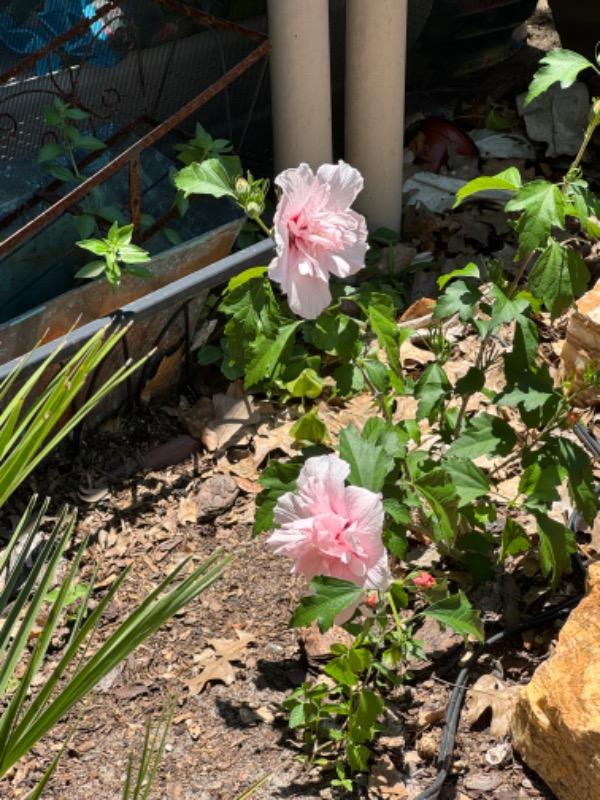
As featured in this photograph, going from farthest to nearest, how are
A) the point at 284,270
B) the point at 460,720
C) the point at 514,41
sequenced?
the point at 514,41 < the point at 460,720 < the point at 284,270

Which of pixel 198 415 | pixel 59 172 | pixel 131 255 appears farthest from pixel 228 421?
pixel 59 172

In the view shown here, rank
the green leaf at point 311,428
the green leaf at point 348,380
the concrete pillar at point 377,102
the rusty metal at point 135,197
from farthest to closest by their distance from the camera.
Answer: the concrete pillar at point 377,102 < the rusty metal at point 135,197 < the green leaf at point 311,428 < the green leaf at point 348,380

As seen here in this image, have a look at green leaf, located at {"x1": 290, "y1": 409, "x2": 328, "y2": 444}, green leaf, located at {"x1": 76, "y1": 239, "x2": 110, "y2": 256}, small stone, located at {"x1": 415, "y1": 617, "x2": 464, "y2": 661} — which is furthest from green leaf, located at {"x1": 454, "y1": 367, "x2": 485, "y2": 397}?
green leaf, located at {"x1": 76, "y1": 239, "x2": 110, "y2": 256}

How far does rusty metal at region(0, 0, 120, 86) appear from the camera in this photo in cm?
388

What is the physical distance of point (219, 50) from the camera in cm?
462

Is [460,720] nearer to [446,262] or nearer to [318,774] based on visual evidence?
[318,774]

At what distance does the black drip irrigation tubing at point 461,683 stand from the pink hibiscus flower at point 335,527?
0.51 meters

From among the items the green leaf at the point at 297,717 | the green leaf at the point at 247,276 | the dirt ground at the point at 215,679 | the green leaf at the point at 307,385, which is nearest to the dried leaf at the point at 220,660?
the dirt ground at the point at 215,679

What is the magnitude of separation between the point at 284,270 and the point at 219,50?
2.60 metres

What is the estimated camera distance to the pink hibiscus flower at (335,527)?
229 cm

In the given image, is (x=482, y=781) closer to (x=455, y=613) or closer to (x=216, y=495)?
(x=455, y=613)

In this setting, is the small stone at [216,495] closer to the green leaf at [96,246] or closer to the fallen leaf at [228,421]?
the fallen leaf at [228,421]

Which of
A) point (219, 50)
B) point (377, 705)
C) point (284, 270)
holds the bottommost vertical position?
point (377, 705)

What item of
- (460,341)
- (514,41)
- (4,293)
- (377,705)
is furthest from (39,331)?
(514,41)
